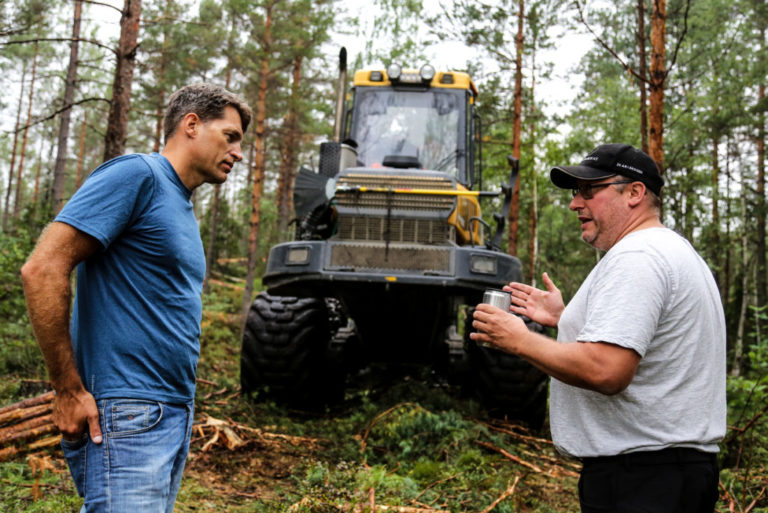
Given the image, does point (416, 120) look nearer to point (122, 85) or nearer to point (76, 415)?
point (122, 85)

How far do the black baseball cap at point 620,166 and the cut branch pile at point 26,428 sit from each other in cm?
407

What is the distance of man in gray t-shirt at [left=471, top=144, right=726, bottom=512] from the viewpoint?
185 cm

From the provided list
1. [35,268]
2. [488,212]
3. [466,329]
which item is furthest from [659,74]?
[488,212]

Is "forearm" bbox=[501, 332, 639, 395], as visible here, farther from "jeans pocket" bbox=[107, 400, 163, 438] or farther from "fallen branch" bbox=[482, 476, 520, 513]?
"fallen branch" bbox=[482, 476, 520, 513]

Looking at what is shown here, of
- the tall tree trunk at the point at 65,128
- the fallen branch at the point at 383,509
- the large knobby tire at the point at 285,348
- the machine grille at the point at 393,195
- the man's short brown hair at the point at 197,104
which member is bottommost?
the fallen branch at the point at 383,509

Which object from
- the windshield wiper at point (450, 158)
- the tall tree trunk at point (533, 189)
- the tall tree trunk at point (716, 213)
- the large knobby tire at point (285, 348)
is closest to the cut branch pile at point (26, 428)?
the large knobby tire at point (285, 348)

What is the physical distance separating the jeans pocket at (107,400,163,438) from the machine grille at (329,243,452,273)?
373cm

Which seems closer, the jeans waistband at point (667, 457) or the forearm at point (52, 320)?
the forearm at point (52, 320)

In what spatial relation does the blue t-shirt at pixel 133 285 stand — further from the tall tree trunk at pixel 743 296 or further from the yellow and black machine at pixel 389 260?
the tall tree trunk at pixel 743 296

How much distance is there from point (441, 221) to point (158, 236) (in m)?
4.17

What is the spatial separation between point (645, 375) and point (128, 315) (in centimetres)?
158

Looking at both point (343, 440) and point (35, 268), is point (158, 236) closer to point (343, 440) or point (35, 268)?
point (35, 268)

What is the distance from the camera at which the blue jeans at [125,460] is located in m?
1.79

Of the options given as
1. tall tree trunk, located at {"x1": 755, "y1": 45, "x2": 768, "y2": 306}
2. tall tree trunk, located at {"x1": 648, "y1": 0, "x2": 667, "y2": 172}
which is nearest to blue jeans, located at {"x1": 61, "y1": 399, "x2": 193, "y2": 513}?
tall tree trunk, located at {"x1": 648, "y1": 0, "x2": 667, "y2": 172}
